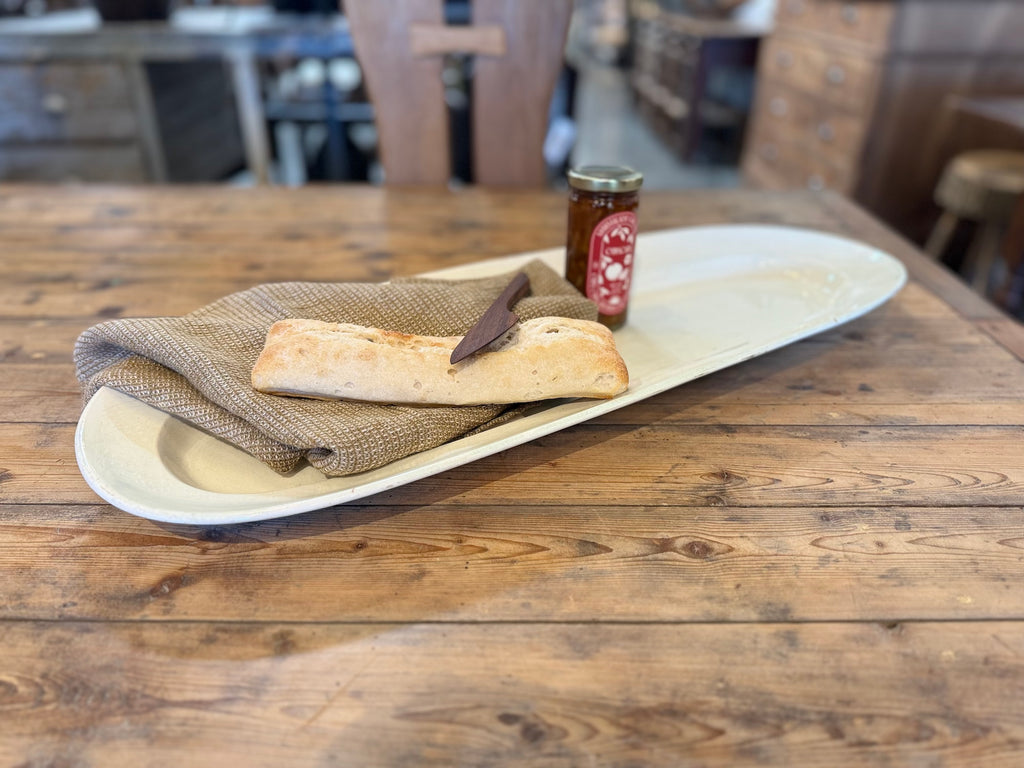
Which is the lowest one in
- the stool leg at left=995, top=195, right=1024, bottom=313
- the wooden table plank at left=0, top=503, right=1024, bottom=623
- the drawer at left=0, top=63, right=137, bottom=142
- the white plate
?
the stool leg at left=995, top=195, right=1024, bottom=313

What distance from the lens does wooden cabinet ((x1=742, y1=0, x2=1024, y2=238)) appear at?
2.50 meters

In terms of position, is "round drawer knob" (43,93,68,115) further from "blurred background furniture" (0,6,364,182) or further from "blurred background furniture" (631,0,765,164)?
"blurred background furniture" (631,0,765,164)

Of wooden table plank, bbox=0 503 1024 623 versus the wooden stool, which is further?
the wooden stool

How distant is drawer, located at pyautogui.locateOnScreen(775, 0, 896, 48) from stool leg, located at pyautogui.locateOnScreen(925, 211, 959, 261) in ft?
2.22

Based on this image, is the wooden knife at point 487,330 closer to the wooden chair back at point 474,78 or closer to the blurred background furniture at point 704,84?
the wooden chair back at point 474,78

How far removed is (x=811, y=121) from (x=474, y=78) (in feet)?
7.60

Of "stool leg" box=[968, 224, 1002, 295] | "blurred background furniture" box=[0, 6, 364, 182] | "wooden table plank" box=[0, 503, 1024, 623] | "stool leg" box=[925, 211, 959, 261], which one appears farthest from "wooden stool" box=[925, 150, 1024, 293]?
"blurred background furniture" box=[0, 6, 364, 182]

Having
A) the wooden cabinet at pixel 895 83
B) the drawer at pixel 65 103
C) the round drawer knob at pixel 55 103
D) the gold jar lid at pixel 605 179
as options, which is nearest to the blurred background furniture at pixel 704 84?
the wooden cabinet at pixel 895 83

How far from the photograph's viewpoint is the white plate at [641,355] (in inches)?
20.0

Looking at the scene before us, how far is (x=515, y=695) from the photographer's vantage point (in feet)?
1.34

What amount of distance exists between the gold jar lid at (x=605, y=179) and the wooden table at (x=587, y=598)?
0.22 m

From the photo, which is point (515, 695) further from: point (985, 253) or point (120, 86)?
point (120, 86)

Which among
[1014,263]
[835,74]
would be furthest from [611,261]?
[835,74]

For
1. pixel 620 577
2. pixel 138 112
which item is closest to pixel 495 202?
pixel 620 577
